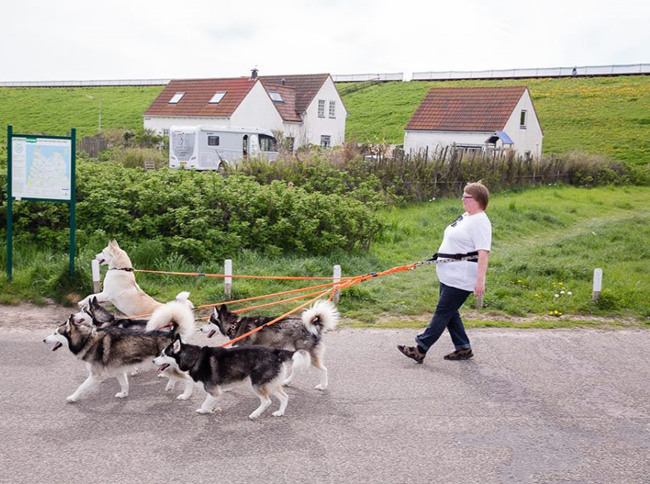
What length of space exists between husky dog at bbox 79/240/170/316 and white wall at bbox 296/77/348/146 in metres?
43.0

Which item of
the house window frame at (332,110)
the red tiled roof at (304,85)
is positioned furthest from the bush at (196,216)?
the house window frame at (332,110)

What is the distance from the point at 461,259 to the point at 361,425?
2.42m

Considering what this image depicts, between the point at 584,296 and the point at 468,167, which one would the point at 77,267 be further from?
the point at 468,167

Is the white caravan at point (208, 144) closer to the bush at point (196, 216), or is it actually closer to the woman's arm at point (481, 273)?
the bush at point (196, 216)

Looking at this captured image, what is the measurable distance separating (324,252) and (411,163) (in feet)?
33.1

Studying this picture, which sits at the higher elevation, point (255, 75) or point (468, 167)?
point (255, 75)

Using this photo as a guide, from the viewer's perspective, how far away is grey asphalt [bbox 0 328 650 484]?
5008mm

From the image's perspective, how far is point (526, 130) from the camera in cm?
4625

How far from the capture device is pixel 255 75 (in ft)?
174

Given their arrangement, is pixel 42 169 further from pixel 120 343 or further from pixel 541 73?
pixel 541 73

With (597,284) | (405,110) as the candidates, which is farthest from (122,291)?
(405,110)

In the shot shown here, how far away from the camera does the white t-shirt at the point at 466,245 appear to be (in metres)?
7.30

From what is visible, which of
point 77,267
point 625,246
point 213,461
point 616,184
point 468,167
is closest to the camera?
point 213,461

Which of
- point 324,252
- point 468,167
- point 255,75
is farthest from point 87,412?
point 255,75
